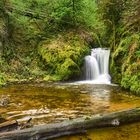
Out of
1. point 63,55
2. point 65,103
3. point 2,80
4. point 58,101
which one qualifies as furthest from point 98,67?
point 65,103

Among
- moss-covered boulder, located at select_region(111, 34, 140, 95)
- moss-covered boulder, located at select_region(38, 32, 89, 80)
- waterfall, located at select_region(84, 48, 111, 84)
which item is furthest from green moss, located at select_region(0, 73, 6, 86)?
moss-covered boulder, located at select_region(111, 34, 140, 95)

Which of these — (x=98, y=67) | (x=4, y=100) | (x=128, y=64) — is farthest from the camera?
(x=98, y=67)

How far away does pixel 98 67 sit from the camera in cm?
2134

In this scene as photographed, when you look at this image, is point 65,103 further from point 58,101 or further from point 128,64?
point 128,64

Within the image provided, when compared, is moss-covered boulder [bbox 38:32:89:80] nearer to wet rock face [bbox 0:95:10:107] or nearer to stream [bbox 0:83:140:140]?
stream [bbox 0:83:140:140]

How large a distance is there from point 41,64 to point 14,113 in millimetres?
10414

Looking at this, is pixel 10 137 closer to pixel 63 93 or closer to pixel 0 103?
pixel 0 103

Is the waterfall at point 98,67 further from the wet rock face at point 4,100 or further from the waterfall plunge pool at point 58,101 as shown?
the wet rock face at point 4,100

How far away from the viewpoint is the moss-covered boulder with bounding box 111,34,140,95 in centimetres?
1629

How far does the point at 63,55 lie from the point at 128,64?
560cm

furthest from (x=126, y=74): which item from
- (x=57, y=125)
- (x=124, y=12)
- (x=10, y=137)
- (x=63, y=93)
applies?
(x=10, y=137)

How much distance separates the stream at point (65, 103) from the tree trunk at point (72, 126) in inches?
7.5

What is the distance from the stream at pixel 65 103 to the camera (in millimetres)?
10880

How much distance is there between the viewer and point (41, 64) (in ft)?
73.5
